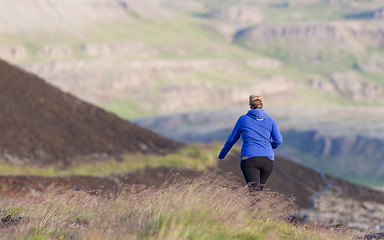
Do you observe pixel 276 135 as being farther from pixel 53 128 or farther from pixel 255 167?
pixel 53 128

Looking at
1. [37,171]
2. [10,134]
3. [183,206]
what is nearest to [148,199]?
[183,206]

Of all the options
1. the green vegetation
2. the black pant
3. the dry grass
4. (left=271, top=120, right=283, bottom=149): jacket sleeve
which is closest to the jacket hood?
(left=271, top=120, right=283, bottom=149): jacket sleeve

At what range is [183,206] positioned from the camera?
25.3 ft

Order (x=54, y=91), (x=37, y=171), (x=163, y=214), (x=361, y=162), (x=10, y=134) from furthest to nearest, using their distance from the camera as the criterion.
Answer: (x=361, y=162)
(x=54, y=91)
(x=10, y=134)
(x=37, y=171)
(x=163, y=214)

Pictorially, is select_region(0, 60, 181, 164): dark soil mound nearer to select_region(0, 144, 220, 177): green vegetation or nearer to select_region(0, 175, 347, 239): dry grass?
select_region(0, 144, 220, 177): green vegetation

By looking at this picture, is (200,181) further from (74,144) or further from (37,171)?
(74,144)

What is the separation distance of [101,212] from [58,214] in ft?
2.29

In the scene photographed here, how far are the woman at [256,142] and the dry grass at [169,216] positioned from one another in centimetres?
69

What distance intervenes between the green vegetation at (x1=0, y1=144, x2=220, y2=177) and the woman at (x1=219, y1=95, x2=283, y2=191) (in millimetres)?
20302

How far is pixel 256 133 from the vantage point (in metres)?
10.2

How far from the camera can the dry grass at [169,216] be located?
738 cm

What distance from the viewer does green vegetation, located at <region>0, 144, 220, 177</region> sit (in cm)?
2999

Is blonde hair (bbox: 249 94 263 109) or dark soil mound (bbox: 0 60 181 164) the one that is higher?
blonde hair (bbox: 249 94 263 109)

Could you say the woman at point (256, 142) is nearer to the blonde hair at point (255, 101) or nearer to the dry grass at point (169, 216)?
the blonde hair at point (255, 101)
